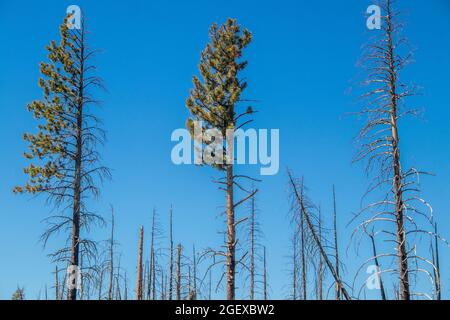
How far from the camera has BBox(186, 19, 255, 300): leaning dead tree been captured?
2719 cm

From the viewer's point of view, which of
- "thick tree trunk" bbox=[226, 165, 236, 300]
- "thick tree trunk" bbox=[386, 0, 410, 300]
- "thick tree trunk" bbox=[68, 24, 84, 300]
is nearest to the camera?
"thick tree trunk" bbox=[386, 0, 410, 300]

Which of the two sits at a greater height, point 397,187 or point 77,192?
point 77,192

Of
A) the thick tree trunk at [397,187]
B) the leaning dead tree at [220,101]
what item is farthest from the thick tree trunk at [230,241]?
the thick tree trunk at [397,187]

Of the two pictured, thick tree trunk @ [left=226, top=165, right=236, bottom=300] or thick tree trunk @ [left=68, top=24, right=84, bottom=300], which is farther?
thick tree trunk @ [left=68, top=24, right=84, bottom=300]

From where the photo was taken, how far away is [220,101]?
27.9 m

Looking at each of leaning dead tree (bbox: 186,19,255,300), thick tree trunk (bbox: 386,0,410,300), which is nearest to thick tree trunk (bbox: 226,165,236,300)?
leaning dead tree (bbox: 186,19,255,300)

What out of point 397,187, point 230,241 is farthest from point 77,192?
point 397,187

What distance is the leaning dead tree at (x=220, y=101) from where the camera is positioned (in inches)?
1070

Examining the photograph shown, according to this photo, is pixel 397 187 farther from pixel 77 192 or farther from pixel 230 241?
pixel 77 192

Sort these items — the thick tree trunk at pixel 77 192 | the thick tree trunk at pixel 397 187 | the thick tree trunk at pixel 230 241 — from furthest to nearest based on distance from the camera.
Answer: the thick tree trunk at pixel 77 192 < the thick tree trunk at pixel 230 241 < the thick tree trunk at pixel 397 187

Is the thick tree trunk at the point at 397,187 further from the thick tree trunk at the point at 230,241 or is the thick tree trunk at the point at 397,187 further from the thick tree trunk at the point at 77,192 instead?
the thick tree trunk at the point at 77,192

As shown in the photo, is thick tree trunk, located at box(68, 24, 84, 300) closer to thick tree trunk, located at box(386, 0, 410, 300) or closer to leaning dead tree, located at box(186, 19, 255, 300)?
leaning dead tree, located at box(186, 19, 255, 300)
